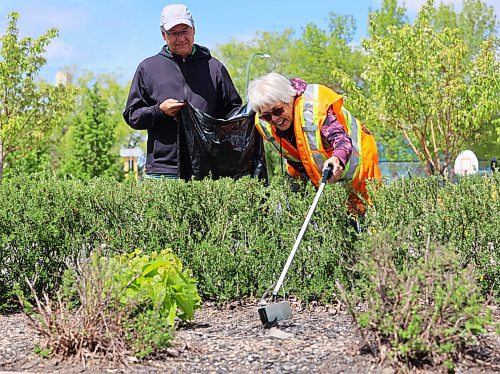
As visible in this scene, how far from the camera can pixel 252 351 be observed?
3.96 meters

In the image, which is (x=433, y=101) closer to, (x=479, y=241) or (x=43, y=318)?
(x=479, y=241)

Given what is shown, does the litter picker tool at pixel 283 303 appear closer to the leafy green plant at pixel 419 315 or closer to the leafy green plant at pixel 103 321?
the leafy green plant at pixel 103 321

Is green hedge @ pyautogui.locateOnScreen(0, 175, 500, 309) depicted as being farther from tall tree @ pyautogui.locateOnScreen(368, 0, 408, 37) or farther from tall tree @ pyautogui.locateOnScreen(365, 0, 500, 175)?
tall tree @ pyautogui.locateOnScreen(368, 0, 408, 37)

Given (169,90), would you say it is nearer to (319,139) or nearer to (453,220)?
(319,139)

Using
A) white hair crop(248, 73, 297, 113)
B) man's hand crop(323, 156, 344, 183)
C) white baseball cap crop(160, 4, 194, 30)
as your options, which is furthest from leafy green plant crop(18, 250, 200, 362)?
white baseball cap crop(160, 4, 194, 30)

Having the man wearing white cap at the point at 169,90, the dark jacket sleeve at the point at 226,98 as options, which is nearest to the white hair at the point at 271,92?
the man wearing white cap at the point at 169,90

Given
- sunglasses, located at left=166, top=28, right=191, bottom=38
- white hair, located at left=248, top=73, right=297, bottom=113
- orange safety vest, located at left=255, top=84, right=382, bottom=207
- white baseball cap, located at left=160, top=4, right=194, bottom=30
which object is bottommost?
orange safety vest, located at left=255, top=84, right=382, bottom=207

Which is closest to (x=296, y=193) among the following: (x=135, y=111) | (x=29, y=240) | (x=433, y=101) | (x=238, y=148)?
(x=238, y=148)

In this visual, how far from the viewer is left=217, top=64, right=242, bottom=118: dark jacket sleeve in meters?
6.06

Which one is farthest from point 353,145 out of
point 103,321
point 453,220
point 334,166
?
point 103,321

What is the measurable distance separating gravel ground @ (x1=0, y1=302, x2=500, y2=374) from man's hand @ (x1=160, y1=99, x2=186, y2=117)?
5.48 feet

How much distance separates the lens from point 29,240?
209 inches

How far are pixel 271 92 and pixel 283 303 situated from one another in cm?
135

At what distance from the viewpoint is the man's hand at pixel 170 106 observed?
559 centimetres
